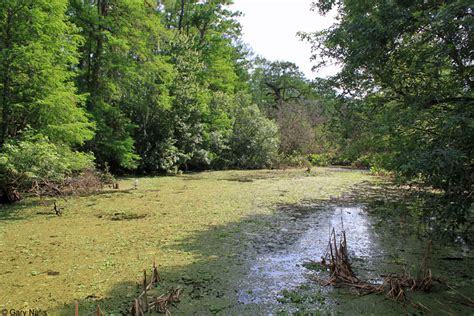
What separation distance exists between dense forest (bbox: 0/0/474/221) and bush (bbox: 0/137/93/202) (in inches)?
1.2

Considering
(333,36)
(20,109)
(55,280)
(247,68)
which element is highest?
(247,68)

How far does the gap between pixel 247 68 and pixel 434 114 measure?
29.4m

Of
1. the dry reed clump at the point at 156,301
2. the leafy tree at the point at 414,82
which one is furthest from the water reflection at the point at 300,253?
the leafy tree at the point at 414,82

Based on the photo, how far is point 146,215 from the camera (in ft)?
20.9

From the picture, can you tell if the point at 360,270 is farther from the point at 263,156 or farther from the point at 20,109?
the point at 263,156

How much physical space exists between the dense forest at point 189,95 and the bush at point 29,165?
30 mm

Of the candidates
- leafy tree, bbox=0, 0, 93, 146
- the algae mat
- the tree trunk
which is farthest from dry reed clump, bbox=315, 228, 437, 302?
the tree trunk

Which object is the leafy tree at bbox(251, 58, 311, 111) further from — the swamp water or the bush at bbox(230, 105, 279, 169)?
the swamp water

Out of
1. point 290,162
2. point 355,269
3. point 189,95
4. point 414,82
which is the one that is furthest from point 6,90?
point 290,162

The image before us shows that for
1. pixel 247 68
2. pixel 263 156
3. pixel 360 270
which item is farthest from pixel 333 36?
pixel 247 68

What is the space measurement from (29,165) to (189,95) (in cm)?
922

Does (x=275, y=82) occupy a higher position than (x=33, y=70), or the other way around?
(x=275, y=82)

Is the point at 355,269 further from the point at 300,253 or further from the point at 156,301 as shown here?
the point at 156,301

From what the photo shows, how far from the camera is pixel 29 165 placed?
20.6 feet
